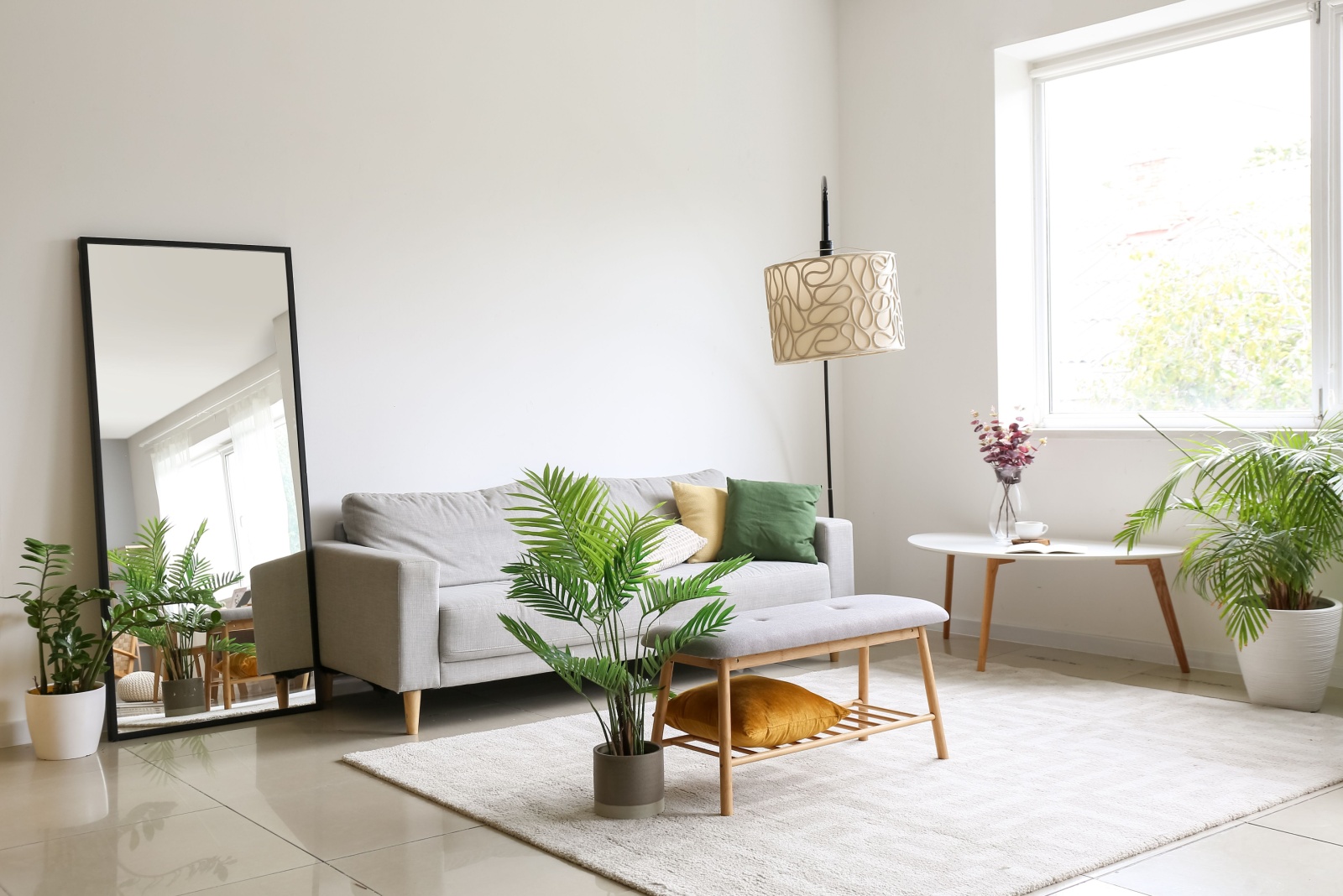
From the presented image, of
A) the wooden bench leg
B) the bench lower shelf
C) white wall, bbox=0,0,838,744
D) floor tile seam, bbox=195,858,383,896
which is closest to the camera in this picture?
floor tile seam, bbox=195,858,383,896

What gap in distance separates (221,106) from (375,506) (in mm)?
1589

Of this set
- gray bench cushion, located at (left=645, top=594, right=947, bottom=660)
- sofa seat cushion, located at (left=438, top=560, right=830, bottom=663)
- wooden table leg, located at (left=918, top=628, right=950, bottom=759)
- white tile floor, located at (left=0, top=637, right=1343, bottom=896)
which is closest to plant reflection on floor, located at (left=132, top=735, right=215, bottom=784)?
white tile floor, located at (left=0, top=637, right=1343, bottom=896)

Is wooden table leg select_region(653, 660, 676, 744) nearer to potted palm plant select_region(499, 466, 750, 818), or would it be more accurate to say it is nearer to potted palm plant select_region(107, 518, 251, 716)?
potted palm plant select_region(499, 466, 750, 818)

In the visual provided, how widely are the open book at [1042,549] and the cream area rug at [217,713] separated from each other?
2.81 m

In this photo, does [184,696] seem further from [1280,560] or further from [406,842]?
[1280,560]

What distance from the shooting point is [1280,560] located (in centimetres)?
400

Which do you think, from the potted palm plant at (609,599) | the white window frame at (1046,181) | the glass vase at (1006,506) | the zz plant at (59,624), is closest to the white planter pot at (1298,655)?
the white window frame at (1046,181)

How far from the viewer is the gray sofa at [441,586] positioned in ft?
13.0

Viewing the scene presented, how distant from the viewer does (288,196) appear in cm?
454

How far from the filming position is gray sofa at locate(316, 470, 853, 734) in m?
3.97

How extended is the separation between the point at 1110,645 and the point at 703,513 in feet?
6.09

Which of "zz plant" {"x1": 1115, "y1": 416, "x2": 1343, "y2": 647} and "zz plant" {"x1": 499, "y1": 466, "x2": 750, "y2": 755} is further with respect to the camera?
"zz plant" {"x1": 1115, "y1": 416, "x2": 1343, "y2": 647}

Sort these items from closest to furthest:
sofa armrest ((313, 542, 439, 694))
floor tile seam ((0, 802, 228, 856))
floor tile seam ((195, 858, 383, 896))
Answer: floor tile seam ((195, 858, 383, 896))
floor tile seam ((0, 802, 228, 856))
sofa armrest ((313, 542, 439, 694))

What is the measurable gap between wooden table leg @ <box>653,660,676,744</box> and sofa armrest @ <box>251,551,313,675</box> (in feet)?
5.83
